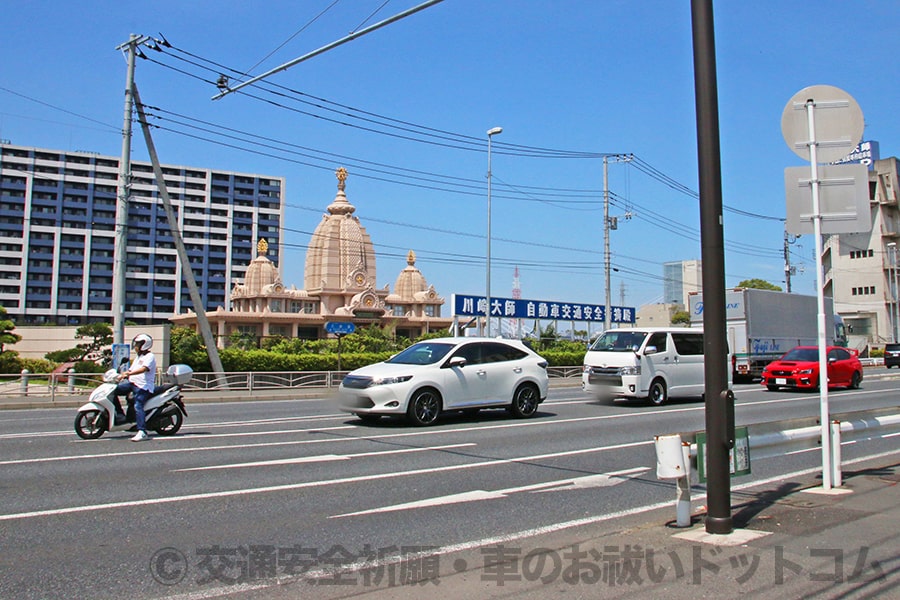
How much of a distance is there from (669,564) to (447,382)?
29.7 ft

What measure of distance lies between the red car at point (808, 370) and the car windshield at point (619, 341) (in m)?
7.97

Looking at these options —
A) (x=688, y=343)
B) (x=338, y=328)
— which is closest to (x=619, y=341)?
(x=688, y=343)

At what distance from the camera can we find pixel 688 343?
20.0 metres

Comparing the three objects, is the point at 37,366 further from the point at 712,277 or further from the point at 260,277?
the point at 260,277

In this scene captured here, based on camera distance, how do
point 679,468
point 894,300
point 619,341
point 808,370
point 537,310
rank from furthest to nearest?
point 894,300 → point 537,310 → point 808,370 → point 619,341 → point 679,468

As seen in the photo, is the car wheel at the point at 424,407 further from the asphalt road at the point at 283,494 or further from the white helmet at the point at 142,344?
the white helmet at the point at 142,344

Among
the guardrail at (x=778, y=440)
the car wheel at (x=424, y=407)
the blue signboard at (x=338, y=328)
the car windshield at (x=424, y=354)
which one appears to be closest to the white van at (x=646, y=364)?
the car windshield at (x=424, y=354)

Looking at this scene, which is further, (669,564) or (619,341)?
(619,341)

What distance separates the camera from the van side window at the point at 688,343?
19.8 meters

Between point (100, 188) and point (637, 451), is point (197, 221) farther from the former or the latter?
point (637, 451)

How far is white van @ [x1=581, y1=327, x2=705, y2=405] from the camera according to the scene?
18703mm

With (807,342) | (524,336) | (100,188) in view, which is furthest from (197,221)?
(807,342)

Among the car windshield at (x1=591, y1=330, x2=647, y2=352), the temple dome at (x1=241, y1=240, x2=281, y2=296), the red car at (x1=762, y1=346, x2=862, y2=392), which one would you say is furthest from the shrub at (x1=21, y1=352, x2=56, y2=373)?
the temple dome at (x1=241, y1=240, x2=281, y2=296)

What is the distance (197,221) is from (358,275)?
5893cm
